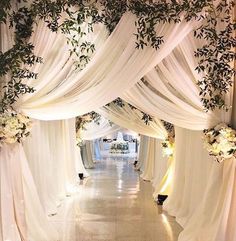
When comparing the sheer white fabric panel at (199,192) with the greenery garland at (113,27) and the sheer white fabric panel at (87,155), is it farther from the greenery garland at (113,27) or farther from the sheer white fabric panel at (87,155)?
the sheer white fabric panel at (87,155)

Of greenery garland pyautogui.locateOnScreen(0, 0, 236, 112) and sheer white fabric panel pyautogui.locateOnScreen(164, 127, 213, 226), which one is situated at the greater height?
greenery garland pyautogui.locateOnScreen(0, 0, 236, 112)

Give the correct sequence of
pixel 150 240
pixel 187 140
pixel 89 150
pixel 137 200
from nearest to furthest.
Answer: pixel 150 240
pixel 187 140
pixel 137 200
pixel 89 150

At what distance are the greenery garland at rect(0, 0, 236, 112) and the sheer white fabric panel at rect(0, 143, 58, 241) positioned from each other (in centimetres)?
48

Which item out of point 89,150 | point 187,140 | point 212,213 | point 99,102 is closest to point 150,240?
point 212,213

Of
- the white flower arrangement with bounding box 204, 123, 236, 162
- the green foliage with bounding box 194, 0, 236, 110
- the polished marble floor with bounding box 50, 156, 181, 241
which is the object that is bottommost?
the polished marble floor with bounding box 50, 156, 181, 241

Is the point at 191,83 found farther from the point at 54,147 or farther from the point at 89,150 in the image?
the point at 89,150

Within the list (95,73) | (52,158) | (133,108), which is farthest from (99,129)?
(95,73)

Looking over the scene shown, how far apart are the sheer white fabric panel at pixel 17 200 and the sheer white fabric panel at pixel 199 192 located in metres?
1.63

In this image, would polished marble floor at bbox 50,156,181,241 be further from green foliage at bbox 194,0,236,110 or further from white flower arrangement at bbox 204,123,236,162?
green foliage at bbox 194,0,236,110

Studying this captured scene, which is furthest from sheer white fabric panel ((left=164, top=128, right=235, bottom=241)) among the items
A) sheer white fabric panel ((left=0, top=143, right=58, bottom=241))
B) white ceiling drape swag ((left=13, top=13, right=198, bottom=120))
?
sheer white fabric panel ((left=0, top=143, right=58, bottom=241))

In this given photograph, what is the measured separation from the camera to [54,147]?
775 centimetres

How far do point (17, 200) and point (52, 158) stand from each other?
383 cm

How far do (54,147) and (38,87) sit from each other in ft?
14.0

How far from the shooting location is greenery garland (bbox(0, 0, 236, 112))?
11.2ft
